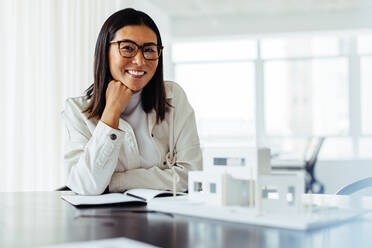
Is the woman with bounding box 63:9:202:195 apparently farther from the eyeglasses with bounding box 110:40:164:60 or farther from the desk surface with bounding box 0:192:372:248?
the desk surface with bounding box 0:192:372:248

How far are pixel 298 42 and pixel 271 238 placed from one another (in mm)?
8388

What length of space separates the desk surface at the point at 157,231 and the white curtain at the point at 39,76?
2.36 metres

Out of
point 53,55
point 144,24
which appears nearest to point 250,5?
point 53,55

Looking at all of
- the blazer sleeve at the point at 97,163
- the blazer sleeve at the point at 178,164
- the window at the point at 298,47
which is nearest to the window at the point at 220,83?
the window at the point at 298,47

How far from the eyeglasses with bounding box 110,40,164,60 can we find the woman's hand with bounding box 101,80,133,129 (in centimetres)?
11

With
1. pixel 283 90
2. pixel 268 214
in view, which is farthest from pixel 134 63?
pixel 283 90

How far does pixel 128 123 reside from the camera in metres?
1.72

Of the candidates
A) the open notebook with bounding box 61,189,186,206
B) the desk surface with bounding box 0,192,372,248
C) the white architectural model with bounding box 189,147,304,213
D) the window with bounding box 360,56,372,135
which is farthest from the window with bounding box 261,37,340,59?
the desk surface with bounding box 0,192,372,248

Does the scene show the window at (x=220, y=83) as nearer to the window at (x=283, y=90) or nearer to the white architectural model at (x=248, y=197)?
the window at (x=283, y=90)

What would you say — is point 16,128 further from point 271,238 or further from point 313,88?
point 313,88

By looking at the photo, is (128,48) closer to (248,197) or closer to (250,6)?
(248,197)

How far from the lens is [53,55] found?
373cm

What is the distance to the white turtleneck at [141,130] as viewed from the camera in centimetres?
172

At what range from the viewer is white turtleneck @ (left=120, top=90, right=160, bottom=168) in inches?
67.8
